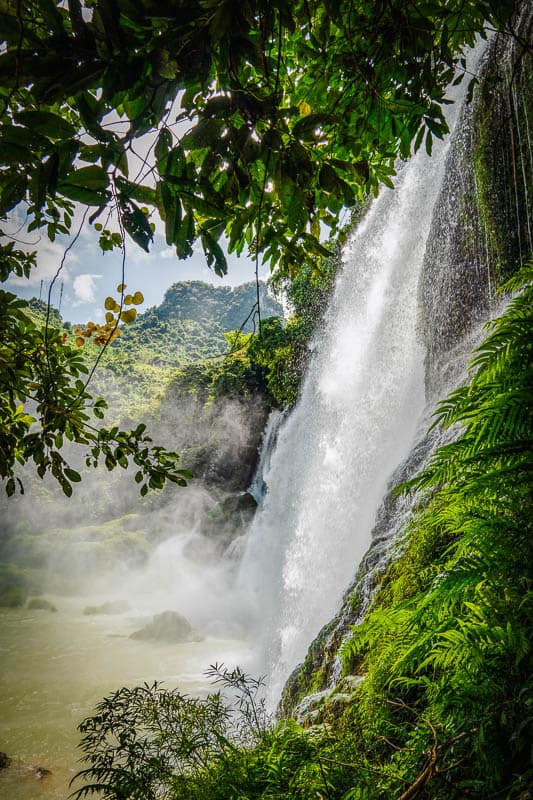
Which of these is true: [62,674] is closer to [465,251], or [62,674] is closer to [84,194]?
Result: [84,194]

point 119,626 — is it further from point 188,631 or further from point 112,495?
point 112,495

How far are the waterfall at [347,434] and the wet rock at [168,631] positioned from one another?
1.95 meters

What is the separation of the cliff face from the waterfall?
4.34 ft

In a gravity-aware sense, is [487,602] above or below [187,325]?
below

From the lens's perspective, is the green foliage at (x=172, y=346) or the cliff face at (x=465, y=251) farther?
the green foliage at (x=172, y=346)

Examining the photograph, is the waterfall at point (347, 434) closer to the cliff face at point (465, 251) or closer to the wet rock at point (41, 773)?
the cliff face at point (465, 251)

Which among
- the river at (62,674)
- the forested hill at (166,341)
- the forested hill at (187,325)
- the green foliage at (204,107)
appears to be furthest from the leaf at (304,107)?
the forested hill at (187,325)

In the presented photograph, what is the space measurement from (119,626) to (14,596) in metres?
5.31

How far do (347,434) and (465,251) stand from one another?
5245 mm

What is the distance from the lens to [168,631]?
10859 mm

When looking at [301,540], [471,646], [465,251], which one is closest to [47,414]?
[471,646]

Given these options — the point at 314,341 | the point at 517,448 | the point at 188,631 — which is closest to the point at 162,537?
the point at 188,631

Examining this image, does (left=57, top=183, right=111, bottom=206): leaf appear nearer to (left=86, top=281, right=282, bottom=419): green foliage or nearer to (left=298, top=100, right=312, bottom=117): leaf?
Answer: (left=298, top=100, right=312, bottom=117): leaf

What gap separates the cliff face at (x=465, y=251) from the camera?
3500mm
